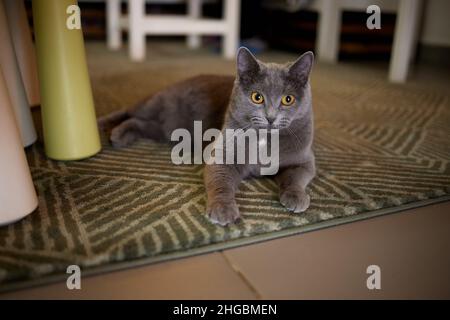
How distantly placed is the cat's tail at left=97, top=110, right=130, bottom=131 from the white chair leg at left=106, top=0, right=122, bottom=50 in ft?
7.00

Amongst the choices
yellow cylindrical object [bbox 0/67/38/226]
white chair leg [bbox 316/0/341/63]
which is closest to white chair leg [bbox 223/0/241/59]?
white chair leg [bbox 316/0/341/63]

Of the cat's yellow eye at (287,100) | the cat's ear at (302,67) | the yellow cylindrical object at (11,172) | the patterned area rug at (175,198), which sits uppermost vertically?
the cat's ear at (302,67)

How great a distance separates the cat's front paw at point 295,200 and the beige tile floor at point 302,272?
64 millimetres

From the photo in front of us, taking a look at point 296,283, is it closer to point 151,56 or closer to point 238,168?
point 238,168

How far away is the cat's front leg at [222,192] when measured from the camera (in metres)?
0.78

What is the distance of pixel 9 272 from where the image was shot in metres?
0.63

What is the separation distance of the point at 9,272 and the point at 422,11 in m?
3.10

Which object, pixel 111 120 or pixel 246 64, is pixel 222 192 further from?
pixel 111 120

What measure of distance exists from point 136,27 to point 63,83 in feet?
6.05

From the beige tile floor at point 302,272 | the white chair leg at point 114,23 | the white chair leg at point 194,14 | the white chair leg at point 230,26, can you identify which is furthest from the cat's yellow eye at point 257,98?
the white chair leg at point 194,14

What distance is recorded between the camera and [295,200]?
0.84 m

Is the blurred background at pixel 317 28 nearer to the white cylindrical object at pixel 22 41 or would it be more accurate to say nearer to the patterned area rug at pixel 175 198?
the patterned area rug at pixel 175 198

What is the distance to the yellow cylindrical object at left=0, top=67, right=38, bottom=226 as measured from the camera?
0.73 metres
